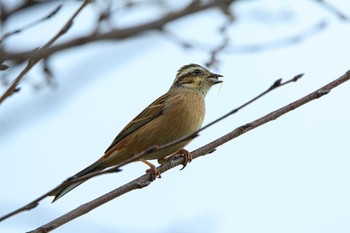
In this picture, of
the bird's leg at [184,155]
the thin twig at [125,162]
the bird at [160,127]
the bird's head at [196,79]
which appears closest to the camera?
the thin twig at [125,162]

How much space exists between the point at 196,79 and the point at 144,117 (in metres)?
1.04

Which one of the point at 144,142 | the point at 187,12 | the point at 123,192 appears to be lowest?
the point at 123,192

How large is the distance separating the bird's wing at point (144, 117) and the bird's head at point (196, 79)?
0.48 metres

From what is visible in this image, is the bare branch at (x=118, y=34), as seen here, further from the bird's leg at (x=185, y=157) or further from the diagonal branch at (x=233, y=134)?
the bird's leg at (x=185, y=157)

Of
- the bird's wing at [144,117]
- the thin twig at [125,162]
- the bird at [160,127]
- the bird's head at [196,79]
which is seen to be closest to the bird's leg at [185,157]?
the bird at [160,127]

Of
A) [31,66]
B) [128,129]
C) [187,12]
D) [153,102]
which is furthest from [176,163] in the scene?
[31,66]

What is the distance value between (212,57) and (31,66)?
2.80 metres

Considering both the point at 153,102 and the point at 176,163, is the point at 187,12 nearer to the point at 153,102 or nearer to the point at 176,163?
the point at 176,163

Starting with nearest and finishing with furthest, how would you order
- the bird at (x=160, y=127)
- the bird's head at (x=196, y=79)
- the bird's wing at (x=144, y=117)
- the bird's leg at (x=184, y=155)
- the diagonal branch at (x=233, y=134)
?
the diagonal branch at (x=233, y=134)
the bird's leg at (x=184, y=155)
the bird at (x=160, y=127)
the bird's wing at (x=144, y=117)
the bird's head at (x=196, y=79)

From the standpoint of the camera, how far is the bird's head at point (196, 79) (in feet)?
24.8

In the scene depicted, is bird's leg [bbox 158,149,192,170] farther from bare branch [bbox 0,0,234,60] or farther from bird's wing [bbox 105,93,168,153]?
bare branch [bbox 0,0,234,60]

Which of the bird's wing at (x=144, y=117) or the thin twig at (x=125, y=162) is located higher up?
the bird's wing at (x=144, y=117)

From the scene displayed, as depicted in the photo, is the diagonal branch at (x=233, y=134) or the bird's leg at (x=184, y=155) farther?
the bird's leg at (x=184, y=155)

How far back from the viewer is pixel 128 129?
6.77 meters
